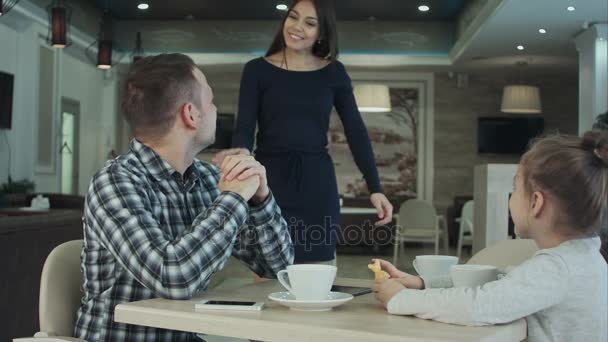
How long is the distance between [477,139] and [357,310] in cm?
1177

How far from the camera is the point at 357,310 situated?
1232mm

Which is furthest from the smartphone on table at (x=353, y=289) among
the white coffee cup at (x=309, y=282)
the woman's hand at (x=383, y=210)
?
the woman's hand at (x=383, y=210)

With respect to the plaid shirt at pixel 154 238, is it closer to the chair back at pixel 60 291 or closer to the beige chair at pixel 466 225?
the chair back at pixel 60 291

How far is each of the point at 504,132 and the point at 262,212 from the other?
37.6 ft

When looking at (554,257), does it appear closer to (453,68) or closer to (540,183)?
(540,183)

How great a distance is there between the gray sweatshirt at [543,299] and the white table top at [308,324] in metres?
0.02

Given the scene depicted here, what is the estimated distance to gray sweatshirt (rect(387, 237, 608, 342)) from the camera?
113 cm

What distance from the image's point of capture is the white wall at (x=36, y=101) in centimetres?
906

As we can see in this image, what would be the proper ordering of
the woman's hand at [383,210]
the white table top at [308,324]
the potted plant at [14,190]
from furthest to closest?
the potted plant at [14,190] < the woman's hand at [383,210] < the white table top at [308,324]

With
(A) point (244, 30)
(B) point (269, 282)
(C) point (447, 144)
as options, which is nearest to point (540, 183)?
(B) point (269, 282)

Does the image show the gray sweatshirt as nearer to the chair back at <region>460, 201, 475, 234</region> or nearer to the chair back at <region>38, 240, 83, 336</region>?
the chair back at <region>38, 240, 83, 336</region>

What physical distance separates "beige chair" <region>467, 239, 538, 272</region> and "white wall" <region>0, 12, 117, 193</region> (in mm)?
7847

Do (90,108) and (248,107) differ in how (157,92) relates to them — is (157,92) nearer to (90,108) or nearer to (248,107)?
(248,107)

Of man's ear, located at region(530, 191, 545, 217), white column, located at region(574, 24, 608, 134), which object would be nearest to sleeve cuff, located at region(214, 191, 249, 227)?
man's ear, located at region(530, 191, 545, 217)
